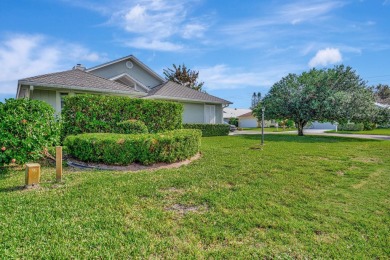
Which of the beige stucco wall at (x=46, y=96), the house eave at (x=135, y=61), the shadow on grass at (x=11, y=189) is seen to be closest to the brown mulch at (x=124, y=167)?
the shadow on grass at (x=11, y=189)

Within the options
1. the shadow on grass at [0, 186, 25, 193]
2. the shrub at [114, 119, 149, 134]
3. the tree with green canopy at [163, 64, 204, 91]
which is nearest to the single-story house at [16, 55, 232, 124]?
the shrub at [114, 119, 149, 134]

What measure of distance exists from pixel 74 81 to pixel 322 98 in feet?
57.2

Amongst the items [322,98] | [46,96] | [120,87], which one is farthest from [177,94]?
[322,98]

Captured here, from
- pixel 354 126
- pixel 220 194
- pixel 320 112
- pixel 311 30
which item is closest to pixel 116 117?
pixel 220 194

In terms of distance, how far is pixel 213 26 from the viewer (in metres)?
11.2

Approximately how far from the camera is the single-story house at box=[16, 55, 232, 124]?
12438 mm

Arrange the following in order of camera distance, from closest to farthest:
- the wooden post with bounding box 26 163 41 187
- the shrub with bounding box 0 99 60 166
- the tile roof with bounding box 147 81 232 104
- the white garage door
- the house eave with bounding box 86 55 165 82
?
the wooden post with bounding box 26 163 41 187 < the shrub with bounding box 0 99 60 166 < the tile roof with bounding box 147 81 232 104 < the house eave with bounding box 86 55 165 82 < the white garage door

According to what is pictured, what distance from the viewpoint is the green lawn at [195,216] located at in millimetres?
2719

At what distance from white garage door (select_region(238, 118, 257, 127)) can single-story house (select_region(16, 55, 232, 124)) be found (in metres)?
32.5

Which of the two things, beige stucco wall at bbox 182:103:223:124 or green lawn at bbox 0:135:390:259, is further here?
beige stucco wall at bbox 182:103:223:124

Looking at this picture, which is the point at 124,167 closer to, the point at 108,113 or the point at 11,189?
the point at 11,189

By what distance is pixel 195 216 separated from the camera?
358cm

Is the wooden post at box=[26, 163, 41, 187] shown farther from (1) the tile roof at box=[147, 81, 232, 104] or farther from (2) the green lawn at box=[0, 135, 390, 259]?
(1) the tile roof at box=[147, 81, 232, 104]

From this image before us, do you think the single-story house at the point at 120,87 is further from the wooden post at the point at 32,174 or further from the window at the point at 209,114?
the wooden post at the point at 32,174
